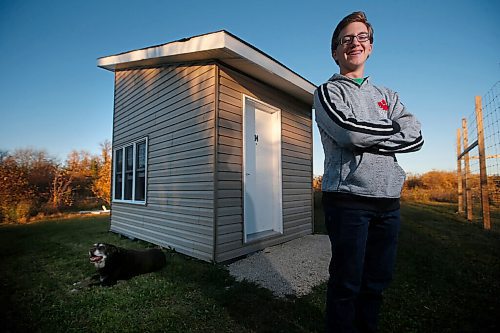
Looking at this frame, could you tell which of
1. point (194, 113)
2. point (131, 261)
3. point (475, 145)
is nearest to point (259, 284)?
point (131, 261)

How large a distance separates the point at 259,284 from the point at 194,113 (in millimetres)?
2788

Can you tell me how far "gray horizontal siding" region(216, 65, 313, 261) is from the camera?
375 centimetres

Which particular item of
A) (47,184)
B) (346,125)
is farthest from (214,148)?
(47,184)

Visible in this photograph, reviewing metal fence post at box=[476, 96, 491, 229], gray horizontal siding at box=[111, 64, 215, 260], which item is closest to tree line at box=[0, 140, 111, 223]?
gray horizontal siding at box=[111, 64, 215, 260]

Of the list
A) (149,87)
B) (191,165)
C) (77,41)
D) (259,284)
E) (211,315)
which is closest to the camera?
(211,315)

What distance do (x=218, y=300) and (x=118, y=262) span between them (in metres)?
1.36

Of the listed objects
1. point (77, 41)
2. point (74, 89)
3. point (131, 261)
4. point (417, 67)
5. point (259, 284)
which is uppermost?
point (77, 41)

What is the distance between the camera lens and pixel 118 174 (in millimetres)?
6547

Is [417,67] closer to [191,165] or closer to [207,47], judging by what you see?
[207,47]

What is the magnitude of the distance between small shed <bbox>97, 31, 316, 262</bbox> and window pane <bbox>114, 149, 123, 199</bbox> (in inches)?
9.0

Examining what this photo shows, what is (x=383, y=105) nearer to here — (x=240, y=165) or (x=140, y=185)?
(x=240, y=165)

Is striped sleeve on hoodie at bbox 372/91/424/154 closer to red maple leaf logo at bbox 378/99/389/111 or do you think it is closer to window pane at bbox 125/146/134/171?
red maple leaf logo at bbox 378/99/389/111

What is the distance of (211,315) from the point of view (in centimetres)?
218

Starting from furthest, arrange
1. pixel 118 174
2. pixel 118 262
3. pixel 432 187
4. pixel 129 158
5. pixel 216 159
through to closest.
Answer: pixel 432 187
pixel 118 174
pixel 129 158
pixel 216 159
pixel 118 262
